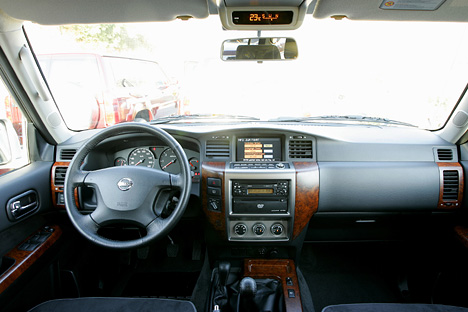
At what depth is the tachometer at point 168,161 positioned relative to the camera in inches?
97.7

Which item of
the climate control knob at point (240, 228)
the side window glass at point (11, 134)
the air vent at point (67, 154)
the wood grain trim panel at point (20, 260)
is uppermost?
the side window glass at point (11, 134)

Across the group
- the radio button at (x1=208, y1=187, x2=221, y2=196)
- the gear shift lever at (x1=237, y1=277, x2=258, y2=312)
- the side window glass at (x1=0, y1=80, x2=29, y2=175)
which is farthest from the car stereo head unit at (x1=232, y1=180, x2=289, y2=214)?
the side window glass at (x1=0, y1=80, x2=29, y2=175)

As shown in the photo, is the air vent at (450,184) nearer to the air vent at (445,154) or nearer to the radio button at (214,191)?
the air vent at (445,154)

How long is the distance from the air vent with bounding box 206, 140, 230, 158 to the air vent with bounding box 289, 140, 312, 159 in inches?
19.3

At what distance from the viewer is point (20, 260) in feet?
6.81

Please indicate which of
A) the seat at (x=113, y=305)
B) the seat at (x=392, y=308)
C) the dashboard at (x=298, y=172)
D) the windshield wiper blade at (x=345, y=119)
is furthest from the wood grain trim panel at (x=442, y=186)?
the seat at (x=113, y=305)

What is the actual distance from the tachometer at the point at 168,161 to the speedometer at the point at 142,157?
82mm

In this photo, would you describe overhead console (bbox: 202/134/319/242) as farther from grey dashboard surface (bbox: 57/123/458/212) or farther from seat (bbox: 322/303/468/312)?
seat (bbox: 322/303/468/312)

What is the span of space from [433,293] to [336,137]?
1.64 meters

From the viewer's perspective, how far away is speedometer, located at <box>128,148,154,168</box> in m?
2.51

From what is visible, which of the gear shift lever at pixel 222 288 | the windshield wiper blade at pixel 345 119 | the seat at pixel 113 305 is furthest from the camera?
the windshield wiper blade at pixel 345 119

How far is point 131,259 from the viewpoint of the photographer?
3.23m

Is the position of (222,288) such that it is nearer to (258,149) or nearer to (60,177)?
(258,149)

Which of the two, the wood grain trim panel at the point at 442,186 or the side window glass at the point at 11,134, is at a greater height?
the side window glass at the point at 11,134
